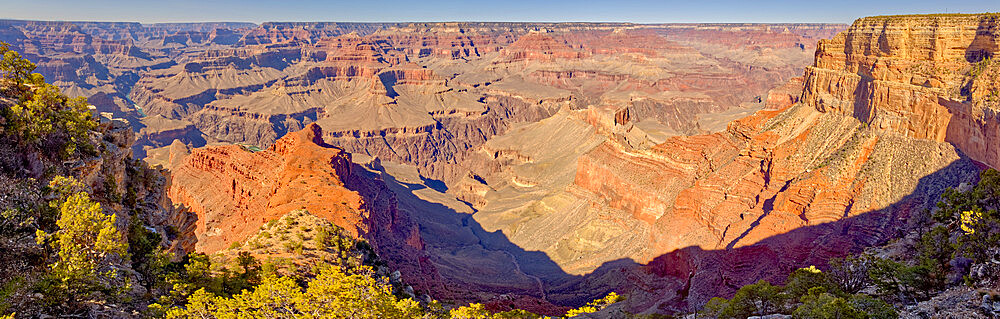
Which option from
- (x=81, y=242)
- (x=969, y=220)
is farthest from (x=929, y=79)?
(x=81, y=242)

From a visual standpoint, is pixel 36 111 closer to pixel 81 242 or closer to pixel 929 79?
pixel 81 242

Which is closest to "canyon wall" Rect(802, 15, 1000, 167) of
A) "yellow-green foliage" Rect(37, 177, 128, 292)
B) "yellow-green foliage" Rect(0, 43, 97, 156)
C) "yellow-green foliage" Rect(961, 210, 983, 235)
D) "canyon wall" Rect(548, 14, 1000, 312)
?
"canyon wall" Rect(548, 14, 1000, 312)

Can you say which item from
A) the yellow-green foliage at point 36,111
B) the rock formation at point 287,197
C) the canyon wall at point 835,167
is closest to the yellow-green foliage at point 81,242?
the yellow-green foliage at point 36,111

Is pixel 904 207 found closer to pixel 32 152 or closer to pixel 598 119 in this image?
pixel 32 152

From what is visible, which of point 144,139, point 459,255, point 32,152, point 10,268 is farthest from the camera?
point 144,139

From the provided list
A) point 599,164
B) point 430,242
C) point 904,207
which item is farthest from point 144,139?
point 904,207

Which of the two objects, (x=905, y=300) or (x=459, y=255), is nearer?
(x=905, y=300)

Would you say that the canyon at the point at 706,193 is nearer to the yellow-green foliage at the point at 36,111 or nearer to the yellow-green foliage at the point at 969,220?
the yellow-green foliage at the point at 36,111
